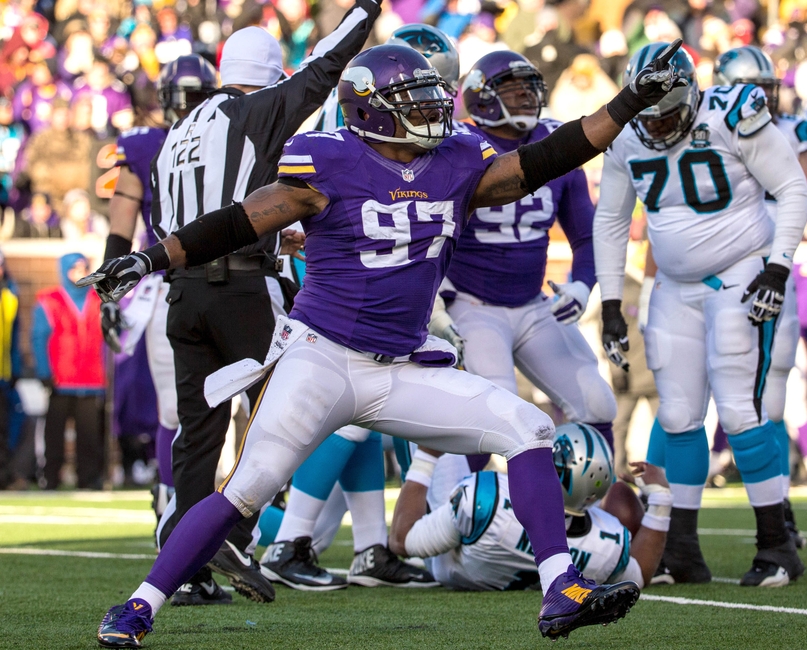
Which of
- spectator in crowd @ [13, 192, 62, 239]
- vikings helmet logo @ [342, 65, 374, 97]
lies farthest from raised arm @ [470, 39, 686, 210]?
spectator in crowd @ [13, 192, 62, 239]

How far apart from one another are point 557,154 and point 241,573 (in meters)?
1.89

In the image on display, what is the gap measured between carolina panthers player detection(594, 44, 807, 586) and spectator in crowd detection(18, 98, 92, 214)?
9.64 meters

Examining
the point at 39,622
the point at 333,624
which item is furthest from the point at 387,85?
the point at 39,622

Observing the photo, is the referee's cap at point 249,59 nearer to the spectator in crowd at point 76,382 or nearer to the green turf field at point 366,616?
the green turf field at point 366,616

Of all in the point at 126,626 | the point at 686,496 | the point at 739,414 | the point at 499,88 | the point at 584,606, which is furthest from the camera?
the point at 499,88

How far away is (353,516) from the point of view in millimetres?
5473

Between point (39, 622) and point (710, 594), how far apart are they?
7.90 feet

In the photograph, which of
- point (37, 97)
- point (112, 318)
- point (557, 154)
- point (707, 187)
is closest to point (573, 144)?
point (557, 154)

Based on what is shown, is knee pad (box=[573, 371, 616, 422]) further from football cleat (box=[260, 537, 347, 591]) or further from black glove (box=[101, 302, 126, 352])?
black glove (box=[101, 302, 126, 352])

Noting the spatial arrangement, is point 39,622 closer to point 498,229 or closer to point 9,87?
point 498,229

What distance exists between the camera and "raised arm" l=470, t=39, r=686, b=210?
3508 mm

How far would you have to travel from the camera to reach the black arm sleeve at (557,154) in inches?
145

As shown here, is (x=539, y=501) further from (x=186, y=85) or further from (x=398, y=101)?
(x=186, y=85)

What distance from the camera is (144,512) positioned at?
29.7 ft
